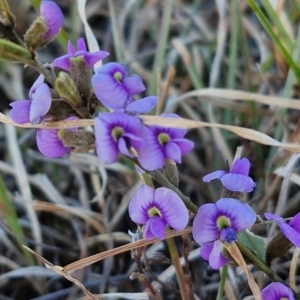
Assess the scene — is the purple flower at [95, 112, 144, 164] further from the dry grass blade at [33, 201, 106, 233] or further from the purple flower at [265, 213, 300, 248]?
the dry grass blade at [33, 201, 106, 233]

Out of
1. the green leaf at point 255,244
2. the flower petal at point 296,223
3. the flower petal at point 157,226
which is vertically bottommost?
the green leaf at point 255,244

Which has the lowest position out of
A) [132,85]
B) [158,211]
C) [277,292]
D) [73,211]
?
[73,211]

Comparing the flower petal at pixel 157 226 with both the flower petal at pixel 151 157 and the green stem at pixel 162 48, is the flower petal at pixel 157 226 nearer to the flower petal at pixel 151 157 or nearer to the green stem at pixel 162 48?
the flower petal at pixel 151 157

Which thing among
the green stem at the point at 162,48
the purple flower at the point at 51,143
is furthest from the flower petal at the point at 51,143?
the green stem at the point at 162,48

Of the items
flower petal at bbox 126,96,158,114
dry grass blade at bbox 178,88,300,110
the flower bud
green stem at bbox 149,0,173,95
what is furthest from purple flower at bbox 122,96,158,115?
green stem at bbox 149,0,173,95

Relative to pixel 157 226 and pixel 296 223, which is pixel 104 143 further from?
pixel 296 223

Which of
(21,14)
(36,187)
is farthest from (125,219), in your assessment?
(21,14)

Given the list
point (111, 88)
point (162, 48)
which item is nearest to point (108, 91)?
point (111, 88)

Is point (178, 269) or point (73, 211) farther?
point (73, 211)
